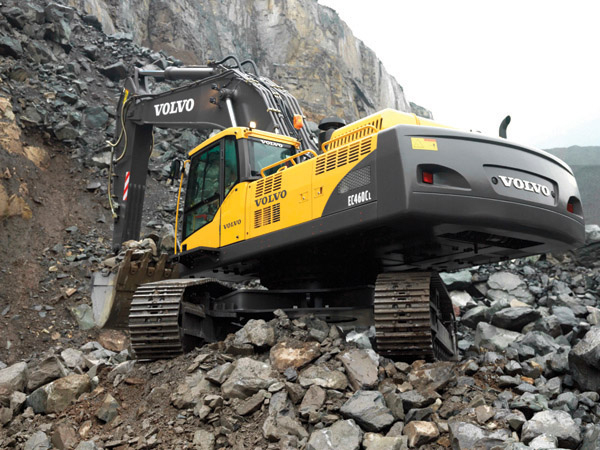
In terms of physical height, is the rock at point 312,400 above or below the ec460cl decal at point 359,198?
below

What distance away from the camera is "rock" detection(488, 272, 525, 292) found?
38.4ft

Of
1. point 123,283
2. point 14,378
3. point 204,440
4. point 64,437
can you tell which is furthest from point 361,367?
point 123,283

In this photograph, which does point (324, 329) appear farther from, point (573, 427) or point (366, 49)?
point (366, 49)

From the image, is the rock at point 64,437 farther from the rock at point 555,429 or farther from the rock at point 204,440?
the rock at point 555,429

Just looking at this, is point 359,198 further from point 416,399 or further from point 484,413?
point 484,413

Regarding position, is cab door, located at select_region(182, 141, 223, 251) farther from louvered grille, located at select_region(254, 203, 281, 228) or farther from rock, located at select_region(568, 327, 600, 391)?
rock, located at select_region(568, 327, 600, 391)

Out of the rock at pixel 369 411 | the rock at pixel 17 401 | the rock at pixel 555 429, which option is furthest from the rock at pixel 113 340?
the rock at pixel 555 429

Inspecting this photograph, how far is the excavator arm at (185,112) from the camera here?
25.0 ft

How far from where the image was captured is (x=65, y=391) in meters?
5.16

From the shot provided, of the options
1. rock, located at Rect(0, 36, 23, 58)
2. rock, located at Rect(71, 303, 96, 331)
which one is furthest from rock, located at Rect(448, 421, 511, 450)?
rock, located at Rect(0, 36, 23, 58)

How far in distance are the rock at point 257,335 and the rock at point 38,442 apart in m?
1.79

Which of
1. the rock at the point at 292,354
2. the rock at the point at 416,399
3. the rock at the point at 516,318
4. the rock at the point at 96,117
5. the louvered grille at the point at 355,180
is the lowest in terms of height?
the rock at the point at 416,399

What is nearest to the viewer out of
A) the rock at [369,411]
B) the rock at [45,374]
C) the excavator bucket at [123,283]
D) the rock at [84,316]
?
the rock at [369,411]

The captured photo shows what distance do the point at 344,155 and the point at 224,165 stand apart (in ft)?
6.14
